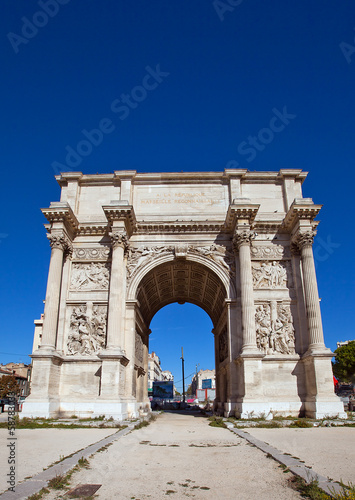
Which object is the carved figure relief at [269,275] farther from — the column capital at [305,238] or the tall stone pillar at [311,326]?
the column capital at [305,238]

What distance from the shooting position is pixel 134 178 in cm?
2397

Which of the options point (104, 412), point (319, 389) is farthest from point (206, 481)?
point (319, 389)

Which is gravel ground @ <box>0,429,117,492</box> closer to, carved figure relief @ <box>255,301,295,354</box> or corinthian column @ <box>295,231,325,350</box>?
carved figure relief @ <box>255,301,295,354</box>

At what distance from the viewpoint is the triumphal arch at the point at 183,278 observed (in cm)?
1838

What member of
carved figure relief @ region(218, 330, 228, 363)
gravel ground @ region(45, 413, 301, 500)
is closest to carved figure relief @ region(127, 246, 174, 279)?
carved figure relief @ region(218, 330, 228, 363)

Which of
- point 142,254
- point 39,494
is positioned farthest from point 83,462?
point 142,254

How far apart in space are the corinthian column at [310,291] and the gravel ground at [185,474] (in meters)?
10.6

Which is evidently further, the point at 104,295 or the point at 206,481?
the point at 104,295

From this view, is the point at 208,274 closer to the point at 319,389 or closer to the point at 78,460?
the point at 319,389

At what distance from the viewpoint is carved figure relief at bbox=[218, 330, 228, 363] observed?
2313 cm

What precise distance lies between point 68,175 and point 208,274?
1017 centimetres

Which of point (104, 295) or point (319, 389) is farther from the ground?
point (104, 295)

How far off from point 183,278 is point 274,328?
712cm

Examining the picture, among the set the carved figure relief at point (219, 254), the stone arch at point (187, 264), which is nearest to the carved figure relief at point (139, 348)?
the stone arch at point (187, 264)
